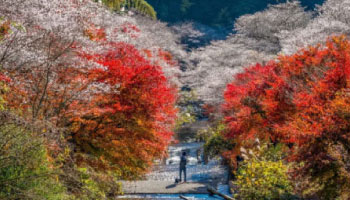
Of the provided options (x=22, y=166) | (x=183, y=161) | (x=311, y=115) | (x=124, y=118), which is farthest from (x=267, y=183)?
(x=183, y=161)

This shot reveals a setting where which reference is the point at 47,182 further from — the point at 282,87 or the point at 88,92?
the point at 282,87

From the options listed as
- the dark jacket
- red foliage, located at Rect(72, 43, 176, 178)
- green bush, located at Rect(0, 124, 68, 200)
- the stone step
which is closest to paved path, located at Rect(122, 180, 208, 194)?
the stone step

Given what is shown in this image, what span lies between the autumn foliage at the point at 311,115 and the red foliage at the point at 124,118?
3.87 meters

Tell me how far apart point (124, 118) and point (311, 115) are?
218 inches

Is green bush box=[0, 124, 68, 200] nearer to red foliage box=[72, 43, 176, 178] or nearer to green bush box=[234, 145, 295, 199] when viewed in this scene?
green bush box=[234, 145, 295, 199]

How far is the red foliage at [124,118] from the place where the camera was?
38.0 ft

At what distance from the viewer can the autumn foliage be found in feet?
24.3

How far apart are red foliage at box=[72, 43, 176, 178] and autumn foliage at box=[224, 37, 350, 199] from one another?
3.87 m

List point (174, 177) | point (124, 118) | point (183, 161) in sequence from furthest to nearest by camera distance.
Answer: point (174, 177), point (183, 161), point (124, 118)

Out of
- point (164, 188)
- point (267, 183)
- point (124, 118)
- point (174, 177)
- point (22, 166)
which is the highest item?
point (124, 118)

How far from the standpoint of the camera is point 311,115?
938cm

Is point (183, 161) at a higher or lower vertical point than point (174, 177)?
higher

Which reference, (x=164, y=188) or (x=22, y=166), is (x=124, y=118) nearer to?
(x=164, y=188)

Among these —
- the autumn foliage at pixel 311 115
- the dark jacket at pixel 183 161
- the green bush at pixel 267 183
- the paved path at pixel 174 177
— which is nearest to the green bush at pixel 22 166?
the autumn foliage at pixel 311 115
